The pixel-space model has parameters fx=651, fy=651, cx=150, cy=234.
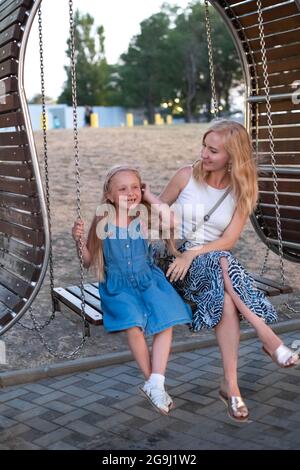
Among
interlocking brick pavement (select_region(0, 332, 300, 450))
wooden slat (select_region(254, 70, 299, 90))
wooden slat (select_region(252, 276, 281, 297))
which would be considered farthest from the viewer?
wooden slat (select_region(254, 70, 299, 90))

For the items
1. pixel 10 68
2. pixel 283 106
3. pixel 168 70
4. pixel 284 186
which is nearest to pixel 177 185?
pixel 10 68

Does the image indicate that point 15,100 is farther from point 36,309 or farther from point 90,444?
point 36,309

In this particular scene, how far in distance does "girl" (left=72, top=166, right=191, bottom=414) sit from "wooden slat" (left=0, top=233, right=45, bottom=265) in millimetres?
306

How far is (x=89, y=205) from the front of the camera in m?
10.1

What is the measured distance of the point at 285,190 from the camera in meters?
4.93

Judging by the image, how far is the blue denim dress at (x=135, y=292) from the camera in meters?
3.22

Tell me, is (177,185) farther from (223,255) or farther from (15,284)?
(15,284)

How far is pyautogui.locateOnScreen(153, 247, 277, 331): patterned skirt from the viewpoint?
324cm

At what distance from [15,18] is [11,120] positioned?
0.53 meters

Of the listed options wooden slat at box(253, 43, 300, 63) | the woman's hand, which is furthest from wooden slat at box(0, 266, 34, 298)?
wooden slat at box(253, 43, 300, 63)

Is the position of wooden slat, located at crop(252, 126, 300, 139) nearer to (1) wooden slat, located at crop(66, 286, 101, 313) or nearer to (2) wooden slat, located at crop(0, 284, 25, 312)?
(1) wooden slat, located at crop(66, 286, 101, 313)

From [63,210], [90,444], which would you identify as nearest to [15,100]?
[90,444]

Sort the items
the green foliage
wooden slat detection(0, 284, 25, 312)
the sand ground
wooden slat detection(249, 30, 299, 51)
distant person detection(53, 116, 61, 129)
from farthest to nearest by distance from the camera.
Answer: the green foliage
distant person detection(53, 116, 61, 129)
wooden slat detection(249, 30, 299, 51)
the sand ground
wooden slat detection(0, 284, 25, 312)
